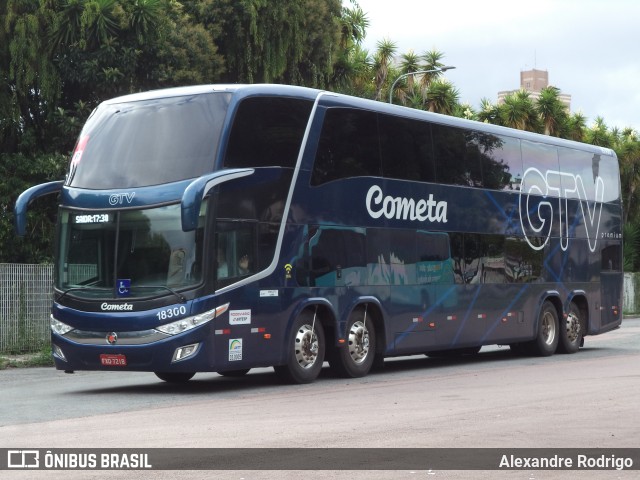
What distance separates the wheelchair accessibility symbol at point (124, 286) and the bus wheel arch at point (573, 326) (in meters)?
11.7

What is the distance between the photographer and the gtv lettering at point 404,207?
1959cm

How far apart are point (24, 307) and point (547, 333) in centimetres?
1073

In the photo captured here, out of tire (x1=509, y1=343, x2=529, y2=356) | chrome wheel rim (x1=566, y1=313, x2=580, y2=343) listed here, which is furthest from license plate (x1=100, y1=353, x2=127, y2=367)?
chrome wheel rim (x1=566, y1=313, x2=580, y2=343)

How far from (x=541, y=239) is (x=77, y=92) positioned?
15.2 metres

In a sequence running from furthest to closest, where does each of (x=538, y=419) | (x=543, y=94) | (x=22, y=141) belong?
(x=543, y=94) < (x=22, y=141) < (x=538, y=419)

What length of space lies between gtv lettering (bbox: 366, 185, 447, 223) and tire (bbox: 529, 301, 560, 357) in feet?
15.0

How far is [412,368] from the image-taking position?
2195 centimetres

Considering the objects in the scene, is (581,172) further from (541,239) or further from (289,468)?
(289,468)

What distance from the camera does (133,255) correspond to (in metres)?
16.5

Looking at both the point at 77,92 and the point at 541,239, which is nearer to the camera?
the point at 541,239

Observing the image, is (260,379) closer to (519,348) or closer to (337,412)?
(337,412)

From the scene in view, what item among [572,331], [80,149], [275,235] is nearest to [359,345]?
[275,235]

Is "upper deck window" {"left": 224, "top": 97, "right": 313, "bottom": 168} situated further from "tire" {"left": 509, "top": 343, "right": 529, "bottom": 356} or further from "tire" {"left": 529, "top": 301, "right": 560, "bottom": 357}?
"tire" {"left": 509, "top": 343, "right": 529, "bottom": 356}

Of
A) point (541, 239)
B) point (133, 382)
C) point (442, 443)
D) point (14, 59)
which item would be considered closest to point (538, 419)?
point (442, 443)
